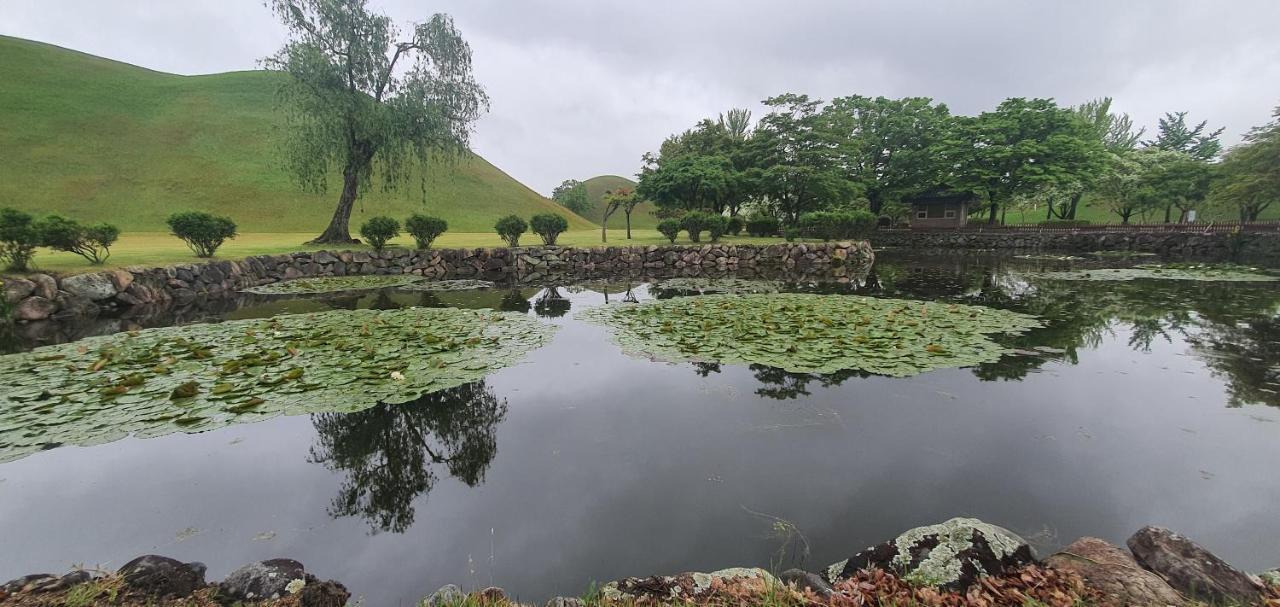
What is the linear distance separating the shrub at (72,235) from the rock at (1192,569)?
17.4 m

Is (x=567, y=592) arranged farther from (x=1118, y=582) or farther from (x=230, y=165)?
(x=230, y=165)

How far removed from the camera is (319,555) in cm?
280

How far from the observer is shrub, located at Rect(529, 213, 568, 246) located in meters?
20.3

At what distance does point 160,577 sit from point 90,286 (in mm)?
12698

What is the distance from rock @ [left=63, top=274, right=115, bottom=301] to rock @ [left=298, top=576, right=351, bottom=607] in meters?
13.0

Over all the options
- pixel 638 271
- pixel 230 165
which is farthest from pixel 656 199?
pixel 230 165

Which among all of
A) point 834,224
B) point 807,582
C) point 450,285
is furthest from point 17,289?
point 834,224

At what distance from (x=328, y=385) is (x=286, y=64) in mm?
18318

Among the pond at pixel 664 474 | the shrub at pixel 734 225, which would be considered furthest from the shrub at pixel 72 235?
the shrub at pixel 734 225

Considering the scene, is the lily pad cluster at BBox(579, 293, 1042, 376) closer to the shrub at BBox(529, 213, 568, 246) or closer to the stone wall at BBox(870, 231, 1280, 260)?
the shrub at BBox(529, 213, 568, 246)

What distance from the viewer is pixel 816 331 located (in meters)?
7.32

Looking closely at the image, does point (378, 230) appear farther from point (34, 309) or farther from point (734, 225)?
point (734, 225)

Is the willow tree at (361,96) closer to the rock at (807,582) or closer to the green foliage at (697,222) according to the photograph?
the green foliage at (697,222)

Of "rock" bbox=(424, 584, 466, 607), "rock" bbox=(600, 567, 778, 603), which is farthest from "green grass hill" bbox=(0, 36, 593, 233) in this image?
"rock" bbox=(600, 567, 778, 603)
